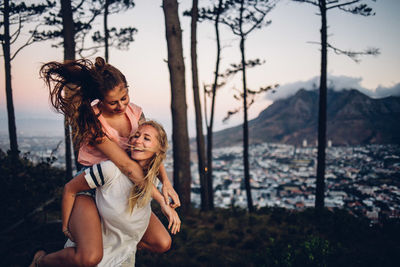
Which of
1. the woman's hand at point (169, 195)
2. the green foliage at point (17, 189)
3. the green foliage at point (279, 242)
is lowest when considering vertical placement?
the green foliage at point (279, 242)

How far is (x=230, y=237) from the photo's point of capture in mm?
4340

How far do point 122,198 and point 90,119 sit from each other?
62cm

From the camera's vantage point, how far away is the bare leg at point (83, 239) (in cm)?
152

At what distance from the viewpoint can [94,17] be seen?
32.5ft

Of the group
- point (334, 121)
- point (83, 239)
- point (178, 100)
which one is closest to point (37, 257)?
point (83, 239)

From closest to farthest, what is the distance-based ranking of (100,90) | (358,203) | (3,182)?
(100,90), (3,182), (358,203)

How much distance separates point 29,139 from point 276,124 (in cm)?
4923

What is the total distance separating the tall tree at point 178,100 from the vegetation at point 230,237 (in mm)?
947

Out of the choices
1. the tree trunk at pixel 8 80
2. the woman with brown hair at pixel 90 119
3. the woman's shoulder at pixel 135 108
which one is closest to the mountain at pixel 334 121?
the tree trunk at pixel 8 80

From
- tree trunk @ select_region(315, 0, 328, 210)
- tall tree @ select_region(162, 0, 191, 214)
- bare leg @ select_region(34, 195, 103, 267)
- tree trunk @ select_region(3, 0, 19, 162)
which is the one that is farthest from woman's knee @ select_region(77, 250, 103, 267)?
tree trunk @ select_region(3, 0, 19, 162)

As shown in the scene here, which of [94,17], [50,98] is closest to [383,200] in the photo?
[50,98]

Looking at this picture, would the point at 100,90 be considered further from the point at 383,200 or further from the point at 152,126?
the point at 383,200

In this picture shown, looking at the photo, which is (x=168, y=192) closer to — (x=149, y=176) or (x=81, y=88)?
(x=149, y=176)

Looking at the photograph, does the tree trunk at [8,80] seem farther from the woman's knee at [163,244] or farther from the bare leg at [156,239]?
the woman's knee at [163,244]
